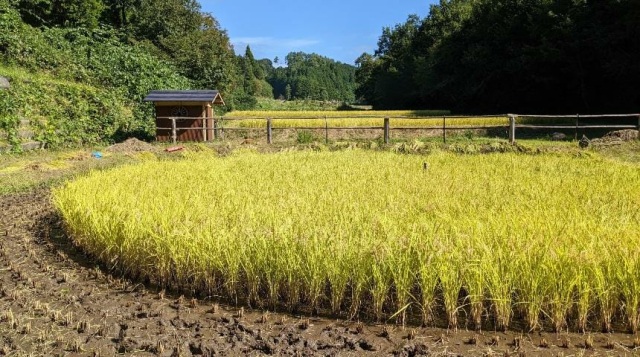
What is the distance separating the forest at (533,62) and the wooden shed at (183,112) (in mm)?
17504

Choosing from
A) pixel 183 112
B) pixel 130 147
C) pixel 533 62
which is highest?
pixel 533 62

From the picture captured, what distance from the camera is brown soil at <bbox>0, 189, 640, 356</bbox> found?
3.05 meters

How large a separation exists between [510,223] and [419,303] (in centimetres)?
140

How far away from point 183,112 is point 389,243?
16229 mm

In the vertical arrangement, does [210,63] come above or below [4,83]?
above

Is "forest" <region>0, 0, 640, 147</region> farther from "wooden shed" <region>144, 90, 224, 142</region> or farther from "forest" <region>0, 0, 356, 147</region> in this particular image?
"wooden shed" <region>144, 90, 224, 142</region>

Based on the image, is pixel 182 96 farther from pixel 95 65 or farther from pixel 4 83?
pixel 95 65

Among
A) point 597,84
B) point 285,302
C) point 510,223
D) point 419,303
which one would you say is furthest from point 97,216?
point 597,84

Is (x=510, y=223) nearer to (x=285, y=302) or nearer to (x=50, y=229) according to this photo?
(x=285, y=302)

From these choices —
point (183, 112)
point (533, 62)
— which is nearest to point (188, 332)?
point (183, 112)

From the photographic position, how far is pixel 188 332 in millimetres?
3295

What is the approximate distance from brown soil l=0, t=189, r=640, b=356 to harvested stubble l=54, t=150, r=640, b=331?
18 cm

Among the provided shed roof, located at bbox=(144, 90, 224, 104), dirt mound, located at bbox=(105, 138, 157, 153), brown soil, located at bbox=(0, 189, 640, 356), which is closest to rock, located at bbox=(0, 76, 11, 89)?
dirt mound, located at bbox=(105, 138, 157, 153)

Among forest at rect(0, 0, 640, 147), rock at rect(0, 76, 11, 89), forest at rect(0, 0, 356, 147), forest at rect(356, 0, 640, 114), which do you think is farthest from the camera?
forest at rect(356, 0, 640, 114)
